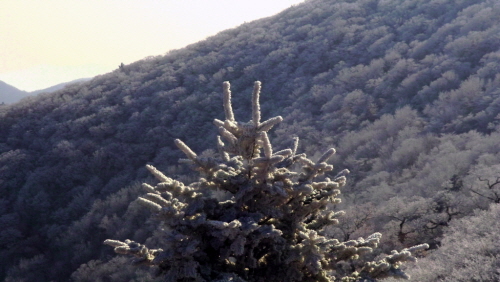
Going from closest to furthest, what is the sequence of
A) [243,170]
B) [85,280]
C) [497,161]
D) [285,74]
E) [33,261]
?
1. [243,170]
2. [497,161]
3. [85,280]
4. [33,261]
5. [285,74]

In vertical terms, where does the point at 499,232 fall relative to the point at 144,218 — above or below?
above

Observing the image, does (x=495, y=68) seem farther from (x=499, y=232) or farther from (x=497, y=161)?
(x=499, y=232)

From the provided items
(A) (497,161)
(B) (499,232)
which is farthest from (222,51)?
(B) (499,232)

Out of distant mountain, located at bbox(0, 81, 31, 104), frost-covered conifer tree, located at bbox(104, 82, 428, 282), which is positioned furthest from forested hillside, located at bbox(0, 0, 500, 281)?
distant mountain, located at bbox(0, 81, 31, 104)

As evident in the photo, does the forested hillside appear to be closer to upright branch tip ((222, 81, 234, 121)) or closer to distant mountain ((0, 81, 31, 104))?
upright branch tip ((222, 81, 234, 121))

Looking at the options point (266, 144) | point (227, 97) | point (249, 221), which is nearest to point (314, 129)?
point (227, 97)
